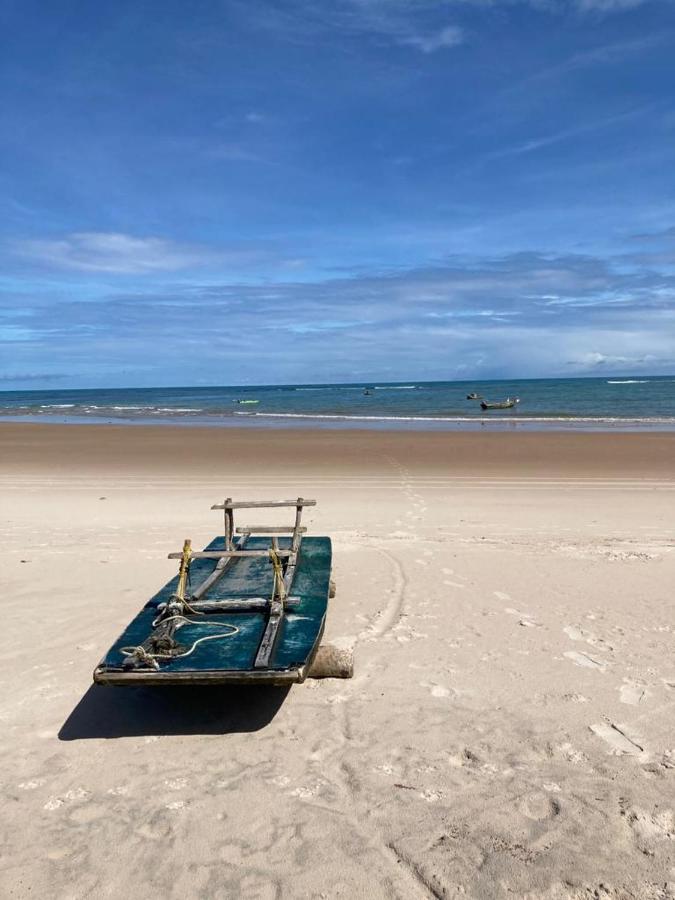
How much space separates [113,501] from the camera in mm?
13352

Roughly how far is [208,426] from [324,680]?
3127cm

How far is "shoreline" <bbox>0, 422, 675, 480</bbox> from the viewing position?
18062 mm

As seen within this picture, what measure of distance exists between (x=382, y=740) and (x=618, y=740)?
155 cm

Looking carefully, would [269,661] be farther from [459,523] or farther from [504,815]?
[459,523]

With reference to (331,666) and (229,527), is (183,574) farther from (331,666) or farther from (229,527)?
(229,527)

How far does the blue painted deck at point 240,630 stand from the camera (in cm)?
442

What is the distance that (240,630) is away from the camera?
5.26 m

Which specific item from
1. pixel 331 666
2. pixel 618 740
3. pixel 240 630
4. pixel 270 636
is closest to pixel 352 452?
pixel 331 666

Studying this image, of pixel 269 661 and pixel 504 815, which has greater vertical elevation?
pixel 269 661

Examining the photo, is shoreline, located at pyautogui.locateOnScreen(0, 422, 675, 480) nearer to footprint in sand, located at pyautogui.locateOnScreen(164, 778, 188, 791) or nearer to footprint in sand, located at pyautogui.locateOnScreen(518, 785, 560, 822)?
footprint in sand, located at pyautogui.locateOnScreen(518, 785, 560, 822)

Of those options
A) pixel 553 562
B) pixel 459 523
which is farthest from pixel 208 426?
pixel 553 562

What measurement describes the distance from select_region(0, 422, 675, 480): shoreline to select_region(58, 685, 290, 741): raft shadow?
479 inches

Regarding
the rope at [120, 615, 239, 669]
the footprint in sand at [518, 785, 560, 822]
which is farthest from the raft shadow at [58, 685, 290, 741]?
the footprint in sand at [518, 785, 560, 822]

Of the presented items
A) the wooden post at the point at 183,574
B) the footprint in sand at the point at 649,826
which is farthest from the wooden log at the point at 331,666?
the footprint in sand at the point at 649,826
